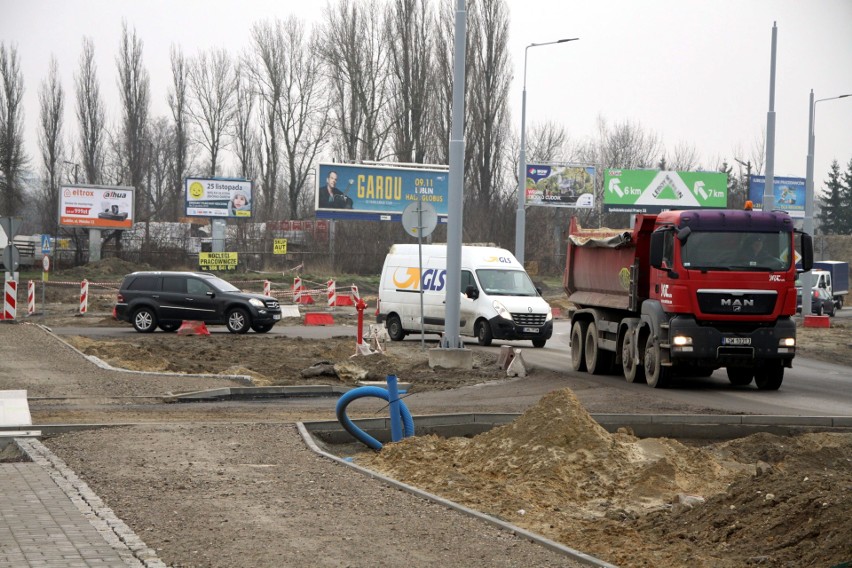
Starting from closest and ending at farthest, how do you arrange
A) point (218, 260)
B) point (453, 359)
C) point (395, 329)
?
point (453, 359)
point (395, 329)
point (218, 260)

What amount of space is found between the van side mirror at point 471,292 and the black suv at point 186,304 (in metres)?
7.02

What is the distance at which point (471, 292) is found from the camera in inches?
1061

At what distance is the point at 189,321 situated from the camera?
105 ft

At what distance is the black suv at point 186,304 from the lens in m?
31.4

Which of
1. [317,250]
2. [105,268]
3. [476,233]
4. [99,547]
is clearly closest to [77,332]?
[99,547]

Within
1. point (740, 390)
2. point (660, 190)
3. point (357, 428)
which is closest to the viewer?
point (357, 428)

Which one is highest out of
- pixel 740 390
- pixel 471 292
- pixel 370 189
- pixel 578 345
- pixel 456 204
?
pixel 370 189

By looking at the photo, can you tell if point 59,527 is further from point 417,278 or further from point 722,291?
point 417,278

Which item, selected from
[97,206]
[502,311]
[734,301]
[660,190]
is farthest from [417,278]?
[660,190]

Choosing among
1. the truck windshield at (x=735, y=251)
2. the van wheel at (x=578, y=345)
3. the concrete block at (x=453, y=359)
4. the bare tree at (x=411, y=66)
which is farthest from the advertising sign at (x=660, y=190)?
the truck windshield at (x=735, y=251)

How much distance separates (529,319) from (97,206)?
137ft

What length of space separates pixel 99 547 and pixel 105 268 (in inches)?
2196

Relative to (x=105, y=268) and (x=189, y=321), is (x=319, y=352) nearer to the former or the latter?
(x=189, y=321)

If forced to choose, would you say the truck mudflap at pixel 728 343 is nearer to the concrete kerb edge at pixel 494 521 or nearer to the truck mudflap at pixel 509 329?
the concrete kerb edge at pixel 494 521
